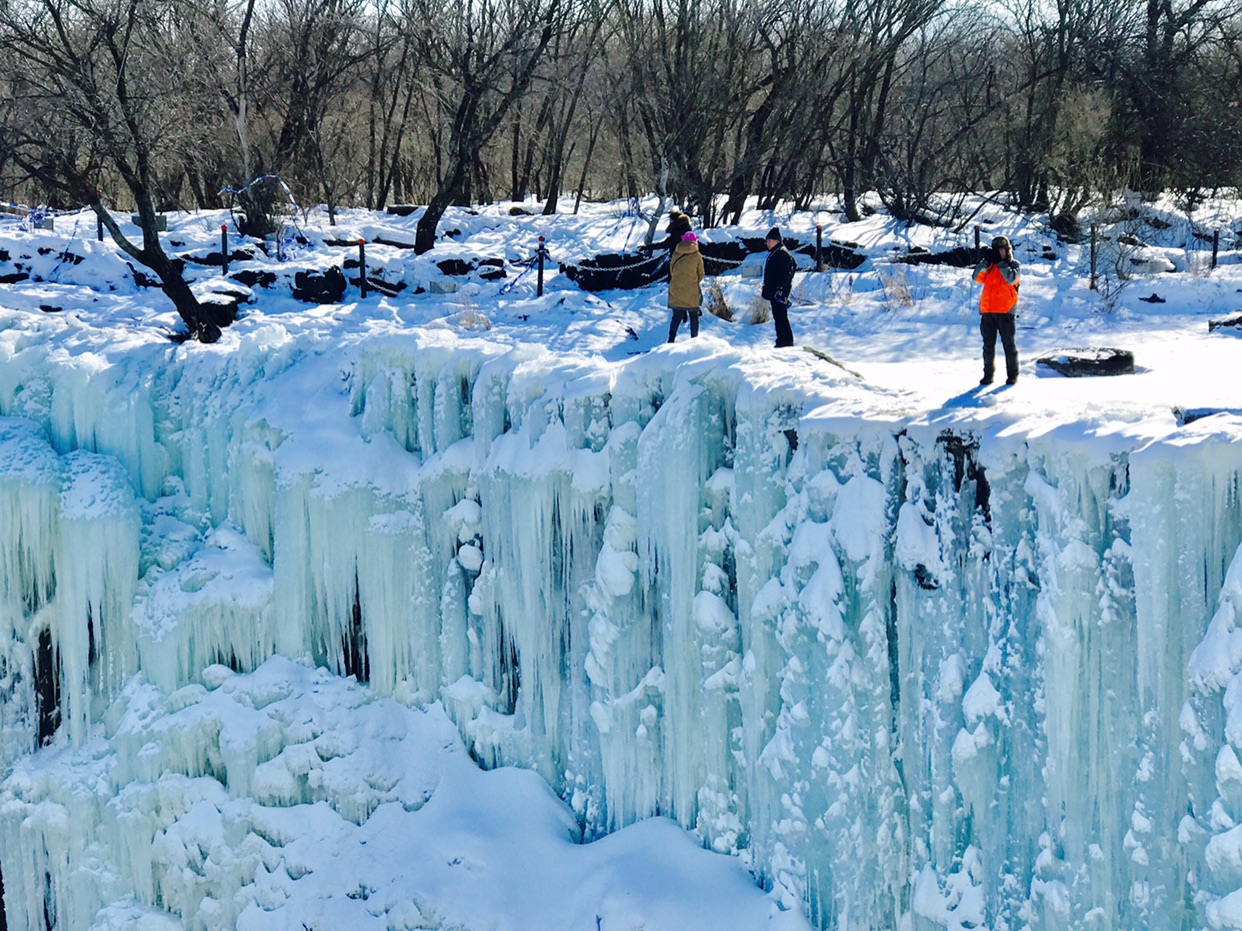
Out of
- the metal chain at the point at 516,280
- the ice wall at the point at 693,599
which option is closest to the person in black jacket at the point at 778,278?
the ice wall at the point at 693,599

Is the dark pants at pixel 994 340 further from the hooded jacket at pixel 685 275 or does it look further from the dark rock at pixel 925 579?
the hooded jacket at pixel 685 275

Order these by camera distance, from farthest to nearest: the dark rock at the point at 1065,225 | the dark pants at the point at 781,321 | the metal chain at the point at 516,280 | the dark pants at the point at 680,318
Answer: the dark rock at the point at 1065,225
the metal chain at the point at 516,280
the dark pants at the point at 680,318
the dark pants at the point at 781,321

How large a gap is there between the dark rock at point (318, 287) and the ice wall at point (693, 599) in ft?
18.5

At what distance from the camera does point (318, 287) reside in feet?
48.6

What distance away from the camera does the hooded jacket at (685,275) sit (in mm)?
10125

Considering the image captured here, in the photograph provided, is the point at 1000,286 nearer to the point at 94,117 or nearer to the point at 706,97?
the point at 94,117

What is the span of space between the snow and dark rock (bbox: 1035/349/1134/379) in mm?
194

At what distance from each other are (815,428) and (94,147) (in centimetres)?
1030

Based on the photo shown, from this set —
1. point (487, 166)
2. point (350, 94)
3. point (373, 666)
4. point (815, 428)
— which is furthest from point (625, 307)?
point (350, 94)

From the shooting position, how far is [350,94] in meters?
28.9

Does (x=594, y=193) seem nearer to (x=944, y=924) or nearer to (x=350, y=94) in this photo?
(x=350, y=94)

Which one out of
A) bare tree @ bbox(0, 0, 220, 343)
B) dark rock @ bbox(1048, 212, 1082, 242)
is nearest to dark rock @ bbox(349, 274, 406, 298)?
bare tree @ bbox(0, 0, 220, 343)

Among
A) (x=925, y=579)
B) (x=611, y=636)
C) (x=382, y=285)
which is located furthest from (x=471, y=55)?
(x=925, y=579)

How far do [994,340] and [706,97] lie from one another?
12.8 m
